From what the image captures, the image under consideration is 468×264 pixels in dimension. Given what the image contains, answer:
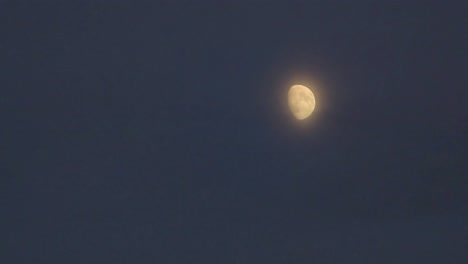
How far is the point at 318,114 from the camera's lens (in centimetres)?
713

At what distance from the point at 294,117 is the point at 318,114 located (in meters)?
0.20

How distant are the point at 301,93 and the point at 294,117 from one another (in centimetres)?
19

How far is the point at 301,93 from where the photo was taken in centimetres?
708

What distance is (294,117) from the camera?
7.06m

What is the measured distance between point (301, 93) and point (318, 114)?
0.21 metres
